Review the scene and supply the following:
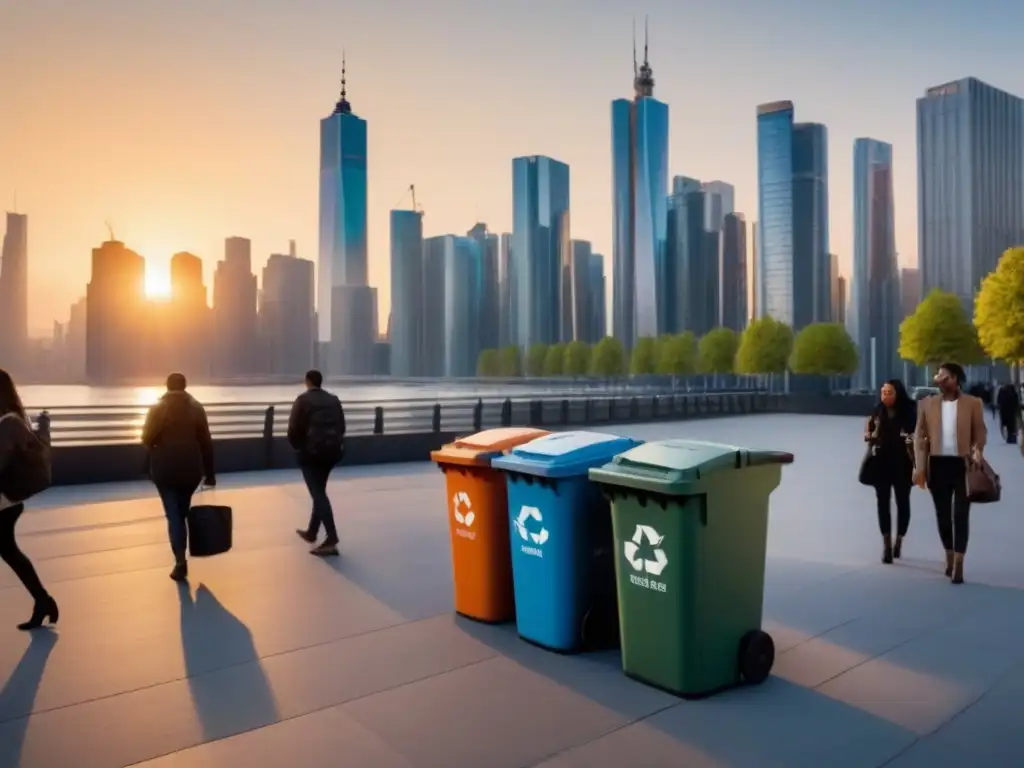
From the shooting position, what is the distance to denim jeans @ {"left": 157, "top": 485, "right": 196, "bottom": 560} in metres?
7.34

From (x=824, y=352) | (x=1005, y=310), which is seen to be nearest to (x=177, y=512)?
(x=1005, y=310)

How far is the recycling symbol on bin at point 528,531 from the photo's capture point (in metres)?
Result: 5.41

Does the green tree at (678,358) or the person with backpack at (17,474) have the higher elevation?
the green tree at (678,358)

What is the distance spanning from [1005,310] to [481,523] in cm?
5525

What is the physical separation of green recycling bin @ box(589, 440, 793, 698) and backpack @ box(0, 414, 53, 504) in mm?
3820

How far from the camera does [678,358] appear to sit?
450 ft

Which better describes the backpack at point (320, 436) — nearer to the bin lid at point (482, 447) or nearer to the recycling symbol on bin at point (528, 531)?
the bin lid at point (482, 447)

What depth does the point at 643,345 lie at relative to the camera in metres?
152

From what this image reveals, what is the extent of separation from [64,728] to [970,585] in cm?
697

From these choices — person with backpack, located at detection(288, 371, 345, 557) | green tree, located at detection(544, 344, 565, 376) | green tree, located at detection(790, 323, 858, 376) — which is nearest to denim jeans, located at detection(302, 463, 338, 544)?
person with backpack, located at detection(288, 371, 345, 557)

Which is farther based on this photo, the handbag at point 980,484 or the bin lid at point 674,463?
the handbag at point 980,484

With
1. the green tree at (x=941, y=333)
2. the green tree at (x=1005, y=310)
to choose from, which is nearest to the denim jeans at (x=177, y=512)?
the green tree at (x=1005, y=310)

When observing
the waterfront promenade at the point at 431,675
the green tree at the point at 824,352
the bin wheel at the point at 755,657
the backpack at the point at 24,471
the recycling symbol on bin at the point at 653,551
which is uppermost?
the green tree at the point at 824,352

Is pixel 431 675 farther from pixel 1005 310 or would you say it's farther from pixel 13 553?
pixel 1005 310
